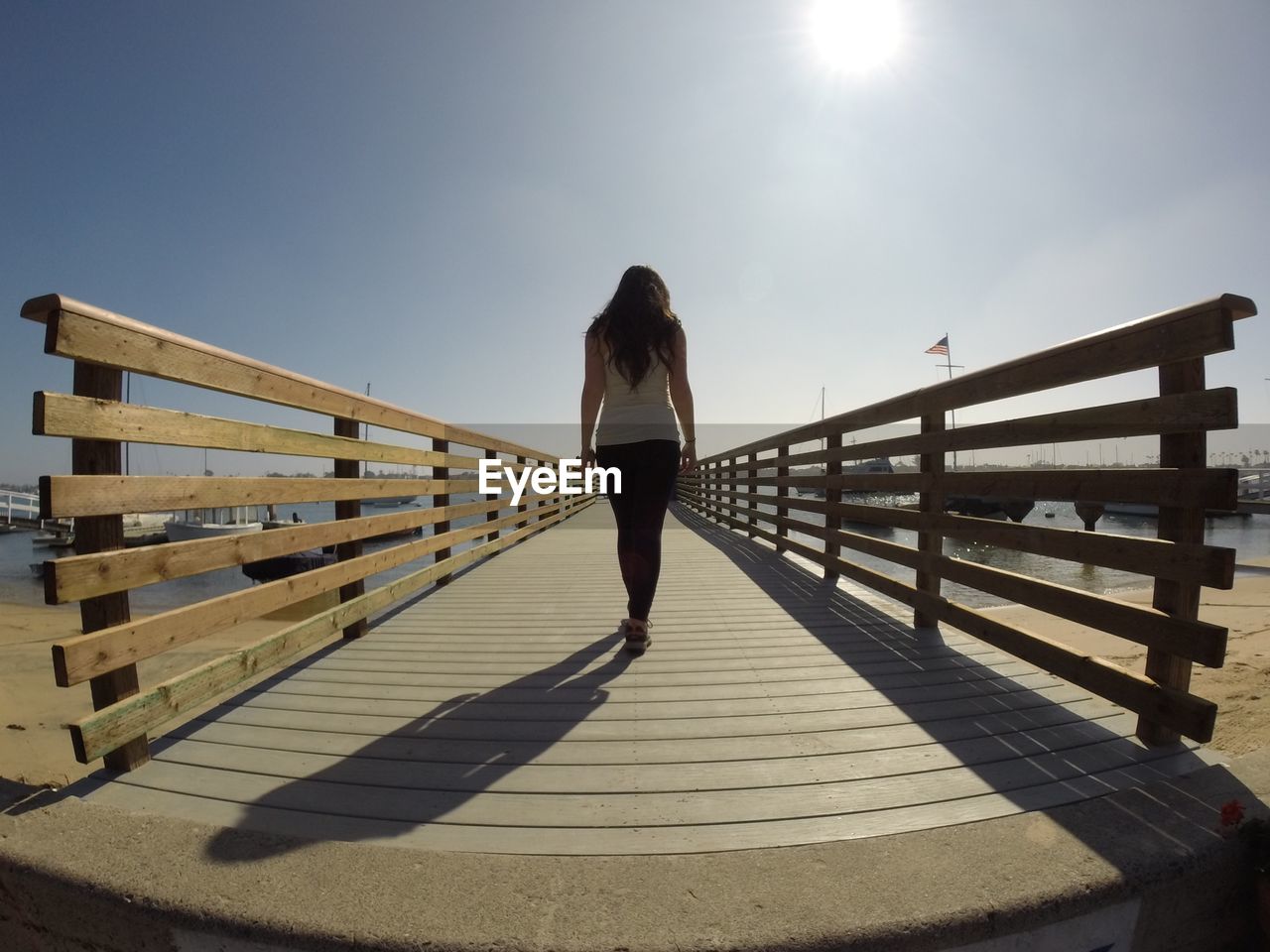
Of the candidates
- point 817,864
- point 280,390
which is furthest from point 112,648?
point 817,864

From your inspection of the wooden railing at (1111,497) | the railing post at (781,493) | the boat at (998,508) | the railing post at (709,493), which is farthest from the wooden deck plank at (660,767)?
the boat at (998,508)

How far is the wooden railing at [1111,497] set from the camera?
1428 millimetres

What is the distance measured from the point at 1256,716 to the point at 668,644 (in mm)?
2748

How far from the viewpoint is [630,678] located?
7.44 feet

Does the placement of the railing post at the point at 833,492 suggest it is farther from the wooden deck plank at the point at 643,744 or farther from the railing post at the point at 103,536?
the railing post at the point at 103,536

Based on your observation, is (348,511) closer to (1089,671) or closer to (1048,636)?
(1089,671)

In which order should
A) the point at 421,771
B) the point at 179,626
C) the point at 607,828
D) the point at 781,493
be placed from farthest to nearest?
the point at 781,493
the point at 179,626
the point at 421,771
the point at 607,828

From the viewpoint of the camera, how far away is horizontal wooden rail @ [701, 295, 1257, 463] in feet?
4.69

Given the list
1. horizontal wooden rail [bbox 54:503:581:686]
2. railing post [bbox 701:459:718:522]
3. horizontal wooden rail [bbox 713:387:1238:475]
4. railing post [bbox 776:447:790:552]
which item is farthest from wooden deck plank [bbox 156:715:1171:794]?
railing post [bbox 701:459:718:522]

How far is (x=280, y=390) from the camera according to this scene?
89.0 inches

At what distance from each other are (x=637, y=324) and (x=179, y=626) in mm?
2015

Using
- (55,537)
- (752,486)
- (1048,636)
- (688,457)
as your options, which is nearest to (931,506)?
(688,457)

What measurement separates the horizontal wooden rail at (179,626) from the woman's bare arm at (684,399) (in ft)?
5.56

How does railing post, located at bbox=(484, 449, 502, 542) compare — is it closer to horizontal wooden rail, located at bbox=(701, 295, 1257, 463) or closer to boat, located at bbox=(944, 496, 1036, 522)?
horizontal wooden rail, located at bbox=(701, 295, 1257, 463)
